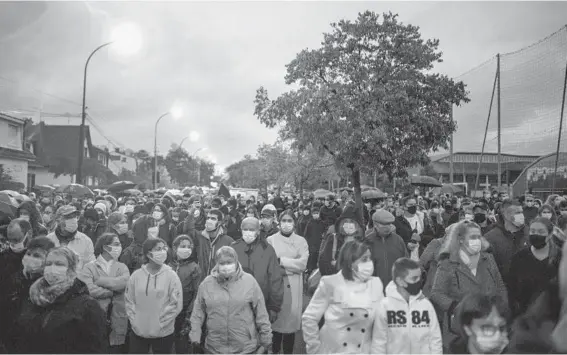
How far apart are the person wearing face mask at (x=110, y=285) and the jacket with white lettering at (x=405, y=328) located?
118 inches

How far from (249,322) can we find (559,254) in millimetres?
3506

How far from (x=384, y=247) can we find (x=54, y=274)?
3.91 metres

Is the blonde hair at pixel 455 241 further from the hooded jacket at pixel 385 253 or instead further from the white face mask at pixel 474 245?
the hooded jacket at pixel 385 253

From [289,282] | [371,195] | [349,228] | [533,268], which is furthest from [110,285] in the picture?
[371,195]

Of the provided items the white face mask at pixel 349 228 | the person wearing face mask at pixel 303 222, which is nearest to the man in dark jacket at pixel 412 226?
the person wearing face mask at pixel 303 222

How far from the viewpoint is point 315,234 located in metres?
10.7

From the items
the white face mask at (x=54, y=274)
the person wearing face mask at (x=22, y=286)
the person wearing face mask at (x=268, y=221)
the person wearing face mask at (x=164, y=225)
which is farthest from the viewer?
the person wearing face mask at (x=164, y=225)

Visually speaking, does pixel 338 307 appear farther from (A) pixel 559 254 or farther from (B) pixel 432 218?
(B) pixel 432 218

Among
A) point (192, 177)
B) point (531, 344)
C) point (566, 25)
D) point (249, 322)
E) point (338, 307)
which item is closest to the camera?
point (531, 344)

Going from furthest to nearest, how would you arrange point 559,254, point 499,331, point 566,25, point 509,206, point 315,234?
1. point 566,25
2. point 315,234
3. point 509,206
4. point 559,254
5. point 499,331

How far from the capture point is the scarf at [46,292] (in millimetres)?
3637

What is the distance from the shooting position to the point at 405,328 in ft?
12.1

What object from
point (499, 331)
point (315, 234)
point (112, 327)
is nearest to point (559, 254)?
point (499, 331)

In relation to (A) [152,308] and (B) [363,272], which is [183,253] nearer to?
(A) [152,308]
